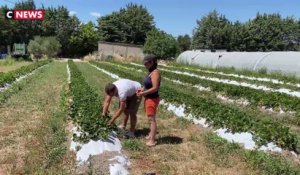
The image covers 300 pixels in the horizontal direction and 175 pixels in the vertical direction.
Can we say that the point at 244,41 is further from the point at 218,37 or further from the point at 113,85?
the point at 113,85

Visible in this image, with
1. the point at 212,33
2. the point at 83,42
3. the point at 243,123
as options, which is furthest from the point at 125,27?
the point at 243,123

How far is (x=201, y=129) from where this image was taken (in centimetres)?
980

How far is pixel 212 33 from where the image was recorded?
75.4 metres

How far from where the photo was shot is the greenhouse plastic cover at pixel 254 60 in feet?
89.7

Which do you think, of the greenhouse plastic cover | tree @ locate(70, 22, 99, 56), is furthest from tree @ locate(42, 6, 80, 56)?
the greenhouse plastic cover

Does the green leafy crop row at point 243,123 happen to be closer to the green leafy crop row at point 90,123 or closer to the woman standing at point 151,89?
the woman standing at point 151,89

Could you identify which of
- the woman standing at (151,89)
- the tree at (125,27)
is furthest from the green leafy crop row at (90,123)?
the tree at (125,27)

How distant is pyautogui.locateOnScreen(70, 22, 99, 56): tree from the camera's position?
81.4m

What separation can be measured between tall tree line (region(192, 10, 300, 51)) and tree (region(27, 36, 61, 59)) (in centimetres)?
2624

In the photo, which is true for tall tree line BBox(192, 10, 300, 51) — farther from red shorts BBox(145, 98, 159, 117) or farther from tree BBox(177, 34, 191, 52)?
red shorts BBox(145, 98, 159, 117)

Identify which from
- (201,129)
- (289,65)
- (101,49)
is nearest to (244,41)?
(101,49)

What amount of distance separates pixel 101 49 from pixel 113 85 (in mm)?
60124

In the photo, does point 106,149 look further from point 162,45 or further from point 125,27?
point 125,27

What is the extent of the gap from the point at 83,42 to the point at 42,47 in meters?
17.6
